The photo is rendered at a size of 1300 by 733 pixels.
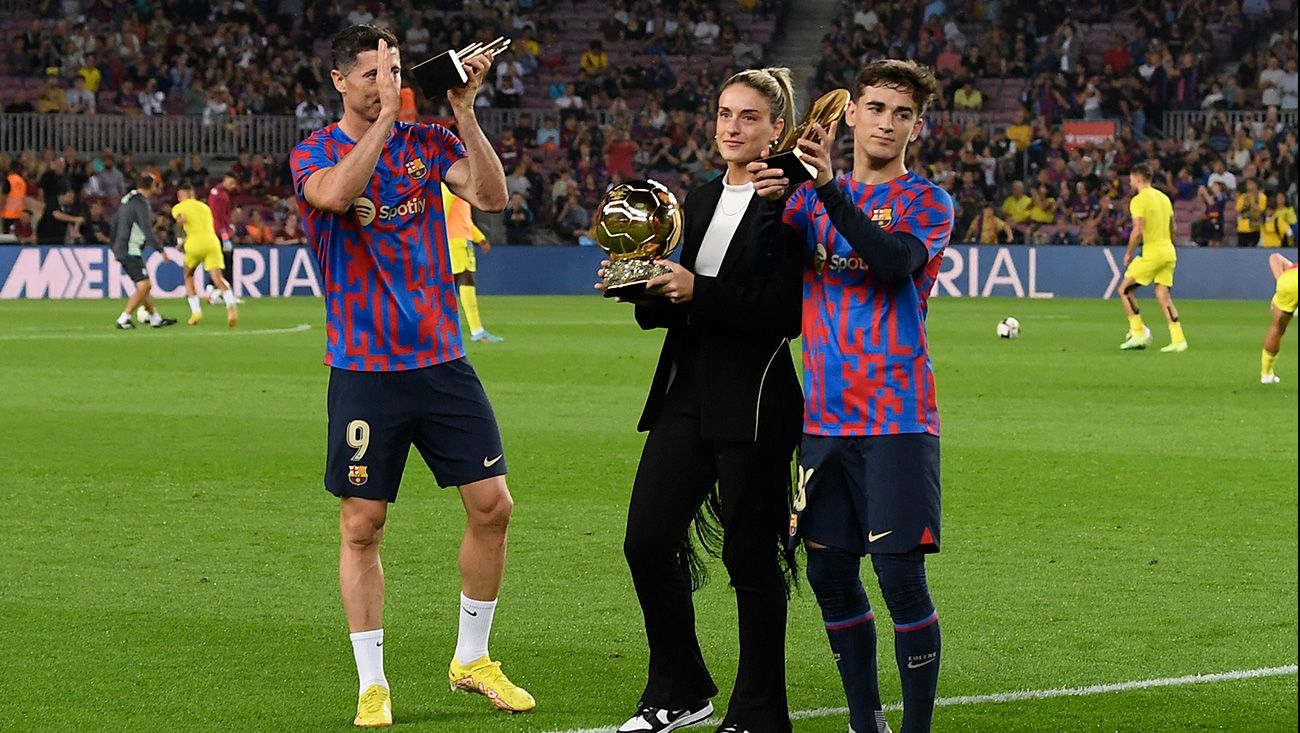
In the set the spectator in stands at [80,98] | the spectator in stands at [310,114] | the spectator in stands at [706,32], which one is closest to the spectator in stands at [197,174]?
the spectator in stands at [310,114]

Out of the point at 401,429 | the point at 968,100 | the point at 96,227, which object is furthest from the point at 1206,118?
the point at 401,429

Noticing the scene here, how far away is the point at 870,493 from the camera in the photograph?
4.36 metres

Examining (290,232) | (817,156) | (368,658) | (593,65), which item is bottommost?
(290,232)

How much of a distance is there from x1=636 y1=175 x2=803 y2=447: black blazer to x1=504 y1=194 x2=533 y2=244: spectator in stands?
2794 centimetres

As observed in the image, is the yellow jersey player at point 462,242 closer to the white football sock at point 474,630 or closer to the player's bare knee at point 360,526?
the white football sock at point 474,630

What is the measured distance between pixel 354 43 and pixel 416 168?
0.37m

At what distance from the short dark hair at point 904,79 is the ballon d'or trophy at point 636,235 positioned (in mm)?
546

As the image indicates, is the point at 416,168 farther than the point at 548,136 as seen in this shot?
No

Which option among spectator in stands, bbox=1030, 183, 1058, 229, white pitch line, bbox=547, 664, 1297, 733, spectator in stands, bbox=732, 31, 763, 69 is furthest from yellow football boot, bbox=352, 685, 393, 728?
spectator in stands, bbox=732, 31, 763, 69

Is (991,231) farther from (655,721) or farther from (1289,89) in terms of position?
(655,721)

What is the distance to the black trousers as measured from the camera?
4.78 metres

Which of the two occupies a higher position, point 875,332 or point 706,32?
point 706,32

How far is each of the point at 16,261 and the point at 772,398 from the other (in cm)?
2674

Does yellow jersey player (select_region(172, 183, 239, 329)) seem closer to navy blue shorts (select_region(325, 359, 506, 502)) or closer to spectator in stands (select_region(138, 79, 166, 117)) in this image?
spectator in stands (select_region(138, 79, 166, 117))
